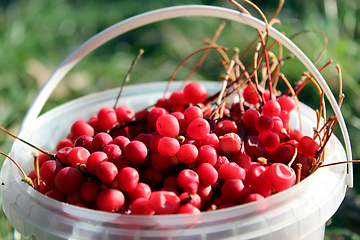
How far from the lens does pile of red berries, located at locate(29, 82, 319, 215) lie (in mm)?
375

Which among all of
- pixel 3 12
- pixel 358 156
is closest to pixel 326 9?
pixel 358 156

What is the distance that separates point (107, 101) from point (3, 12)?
1.29 m

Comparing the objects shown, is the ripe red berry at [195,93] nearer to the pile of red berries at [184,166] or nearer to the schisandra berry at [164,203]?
the pile of red berries at [184,166]

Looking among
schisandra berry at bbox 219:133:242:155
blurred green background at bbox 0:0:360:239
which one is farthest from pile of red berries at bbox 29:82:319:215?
blurred green background at bbox 0:0:360:239

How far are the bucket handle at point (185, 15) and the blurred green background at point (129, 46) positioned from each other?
440mm

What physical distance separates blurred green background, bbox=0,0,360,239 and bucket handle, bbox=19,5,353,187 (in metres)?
0.44

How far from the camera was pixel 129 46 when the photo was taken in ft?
4.93

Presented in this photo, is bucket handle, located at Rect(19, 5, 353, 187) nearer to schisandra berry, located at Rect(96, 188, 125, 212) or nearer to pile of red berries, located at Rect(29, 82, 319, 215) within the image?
pile of red berries, located at Rect(29, 82, 319, 215)

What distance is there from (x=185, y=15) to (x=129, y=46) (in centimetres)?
108

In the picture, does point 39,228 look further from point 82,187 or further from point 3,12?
point 3,12

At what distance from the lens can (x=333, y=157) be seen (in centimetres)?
45

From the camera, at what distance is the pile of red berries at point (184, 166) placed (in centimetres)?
37

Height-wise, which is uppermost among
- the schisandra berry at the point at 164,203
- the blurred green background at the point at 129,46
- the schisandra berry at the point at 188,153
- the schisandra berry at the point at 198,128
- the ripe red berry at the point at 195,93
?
the blurred green background at the point at 129,46

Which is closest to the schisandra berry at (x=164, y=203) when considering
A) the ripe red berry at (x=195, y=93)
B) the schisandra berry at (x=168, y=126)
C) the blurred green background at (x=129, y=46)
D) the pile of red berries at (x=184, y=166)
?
the pile of red berries at (x=184, y=166)
